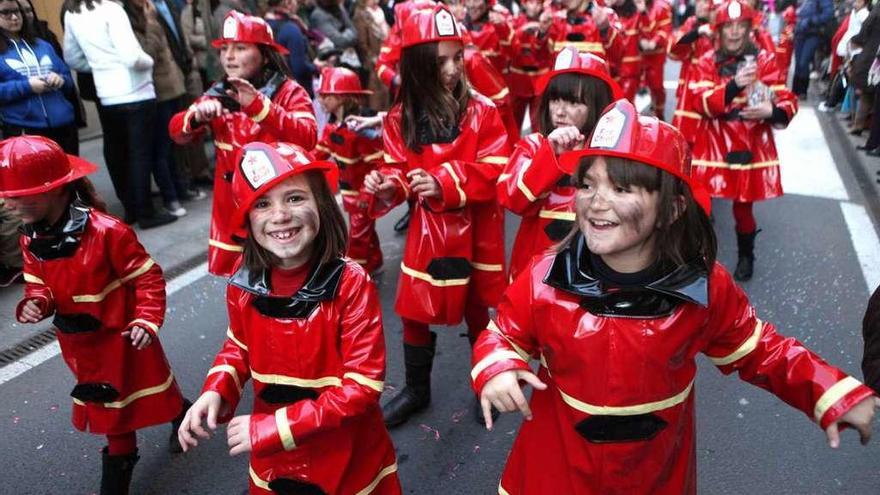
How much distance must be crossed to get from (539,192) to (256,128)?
5.83 ft

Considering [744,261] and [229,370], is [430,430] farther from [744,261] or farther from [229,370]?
[744,261]

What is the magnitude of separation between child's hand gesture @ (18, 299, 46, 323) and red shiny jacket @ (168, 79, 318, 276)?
1.16m

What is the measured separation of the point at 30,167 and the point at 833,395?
2769mm

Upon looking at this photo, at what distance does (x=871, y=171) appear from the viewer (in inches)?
313

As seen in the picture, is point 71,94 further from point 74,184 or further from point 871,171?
point 871,171

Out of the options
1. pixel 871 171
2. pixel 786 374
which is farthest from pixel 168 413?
pixel 871 171

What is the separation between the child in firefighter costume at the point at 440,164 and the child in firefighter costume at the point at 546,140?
0.73 feet

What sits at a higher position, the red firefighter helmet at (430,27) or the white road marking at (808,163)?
the red firefighter helmet at (430,27)

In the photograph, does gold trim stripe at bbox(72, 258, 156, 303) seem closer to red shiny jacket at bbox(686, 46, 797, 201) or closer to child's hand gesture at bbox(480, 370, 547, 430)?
child's hand gesture at bbox(480, 370, 547, 430)

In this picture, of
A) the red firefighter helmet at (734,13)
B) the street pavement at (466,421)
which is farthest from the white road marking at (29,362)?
the red firefighter helmet at (734,13)

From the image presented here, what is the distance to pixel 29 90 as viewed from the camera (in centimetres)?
551

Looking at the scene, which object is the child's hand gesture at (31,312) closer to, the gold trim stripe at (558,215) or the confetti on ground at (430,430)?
the confetti on ground at (430,430)

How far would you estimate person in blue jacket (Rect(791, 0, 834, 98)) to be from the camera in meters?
12.6

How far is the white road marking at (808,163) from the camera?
7430 millimetres
